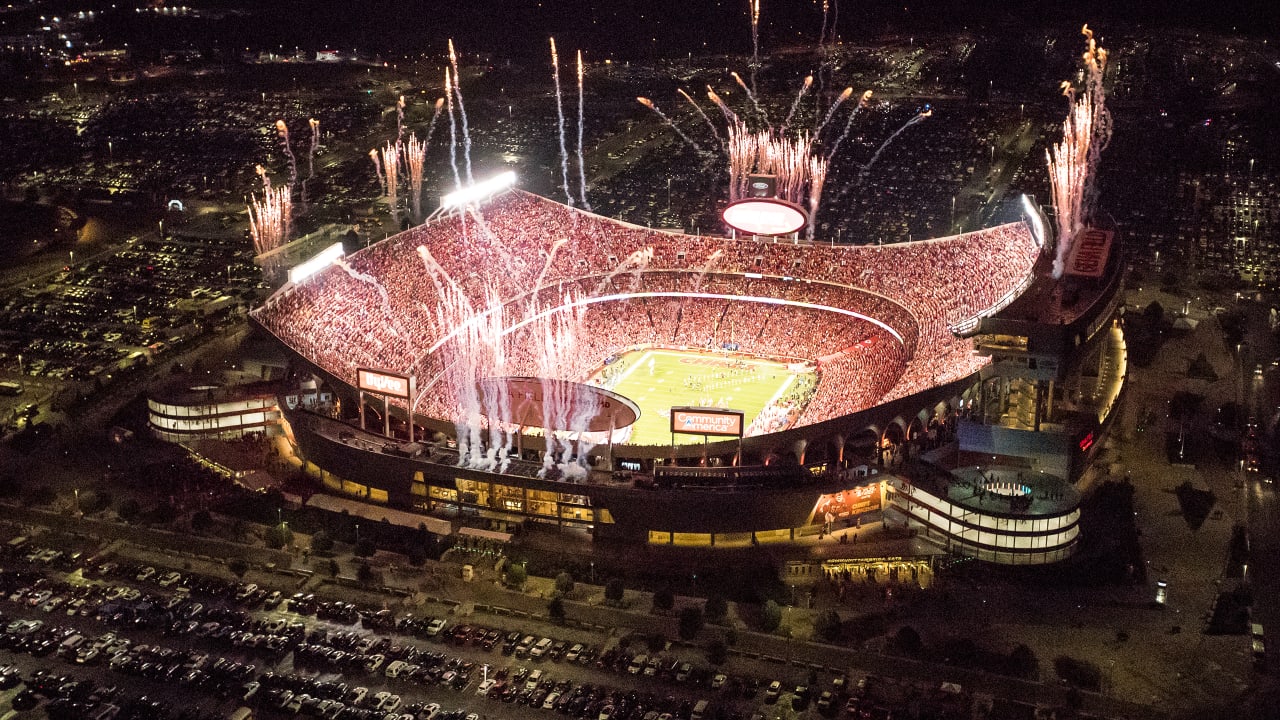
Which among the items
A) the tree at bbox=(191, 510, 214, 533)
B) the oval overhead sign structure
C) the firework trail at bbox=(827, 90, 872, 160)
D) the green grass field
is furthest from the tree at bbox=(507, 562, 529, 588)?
the firework trail at bbox=(827, 90, 872, 160)

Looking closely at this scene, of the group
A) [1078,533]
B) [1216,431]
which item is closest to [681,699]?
[1078,533]

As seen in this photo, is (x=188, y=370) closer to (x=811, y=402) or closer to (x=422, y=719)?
(x=811, y=402)

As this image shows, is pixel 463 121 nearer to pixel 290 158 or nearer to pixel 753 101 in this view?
pixel 290 158

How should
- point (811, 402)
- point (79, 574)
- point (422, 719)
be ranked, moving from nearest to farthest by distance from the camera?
point (422, 719) < point (79, 574) < point (811, 402)

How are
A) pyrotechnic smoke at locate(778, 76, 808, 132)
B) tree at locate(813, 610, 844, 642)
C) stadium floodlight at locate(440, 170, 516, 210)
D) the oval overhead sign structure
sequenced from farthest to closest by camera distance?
pyrotechnic smoke at locate(778, 76, 808, 132), stadium floodlight at locate(440, 170, 516, 210), the oval overhead sign structure, tree at locate(813, 610, 844, 642)

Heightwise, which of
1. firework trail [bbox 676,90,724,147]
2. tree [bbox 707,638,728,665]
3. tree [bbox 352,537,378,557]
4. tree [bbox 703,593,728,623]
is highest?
firework trail [bbox 676,90,724,147]

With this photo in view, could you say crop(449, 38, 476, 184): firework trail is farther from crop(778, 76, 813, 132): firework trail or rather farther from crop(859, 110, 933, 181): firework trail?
crop(859, 110, 933, 181): firework trail

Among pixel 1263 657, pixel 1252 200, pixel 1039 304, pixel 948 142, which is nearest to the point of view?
pixel 1263 657
